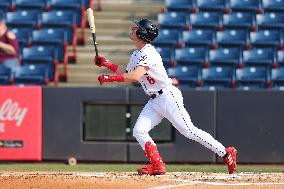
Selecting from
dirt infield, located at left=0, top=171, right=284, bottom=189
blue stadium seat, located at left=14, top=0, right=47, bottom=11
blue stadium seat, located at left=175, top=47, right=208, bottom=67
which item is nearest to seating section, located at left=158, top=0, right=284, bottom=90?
blue stadium seat, located at left=175, top=47, right=208, bottom=67

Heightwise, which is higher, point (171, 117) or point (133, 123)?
point (171, 117)

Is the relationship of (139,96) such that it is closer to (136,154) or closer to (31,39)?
(136,154)

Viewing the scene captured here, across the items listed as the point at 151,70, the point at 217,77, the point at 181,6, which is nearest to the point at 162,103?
the point at 151,70

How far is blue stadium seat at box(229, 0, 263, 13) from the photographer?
16484 millimetres

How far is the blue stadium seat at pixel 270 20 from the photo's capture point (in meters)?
16.2

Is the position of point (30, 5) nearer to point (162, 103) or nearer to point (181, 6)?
point (181, 6)

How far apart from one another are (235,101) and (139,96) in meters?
1.61

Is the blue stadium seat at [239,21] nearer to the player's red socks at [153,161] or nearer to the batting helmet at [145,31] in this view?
the batting helmet at [145,31]

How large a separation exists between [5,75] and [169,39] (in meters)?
3.43

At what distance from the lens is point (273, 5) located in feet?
54.2

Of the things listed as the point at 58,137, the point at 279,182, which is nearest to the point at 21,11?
the point at 58,137

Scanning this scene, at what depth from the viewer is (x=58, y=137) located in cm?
1323

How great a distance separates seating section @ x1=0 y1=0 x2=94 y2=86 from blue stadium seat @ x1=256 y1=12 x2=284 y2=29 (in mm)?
3792

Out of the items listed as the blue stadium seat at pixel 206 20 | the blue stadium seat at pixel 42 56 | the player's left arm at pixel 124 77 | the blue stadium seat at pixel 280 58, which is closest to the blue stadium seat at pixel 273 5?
the blue stadium seat at pixel 206 20
